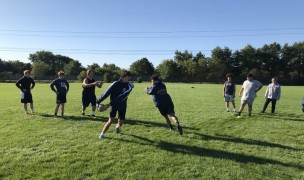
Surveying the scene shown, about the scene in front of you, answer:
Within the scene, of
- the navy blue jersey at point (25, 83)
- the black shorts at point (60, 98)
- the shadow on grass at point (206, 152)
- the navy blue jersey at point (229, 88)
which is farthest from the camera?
the navy blue jersey at point (229, 88)

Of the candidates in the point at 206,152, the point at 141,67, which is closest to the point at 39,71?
the point at 141,67

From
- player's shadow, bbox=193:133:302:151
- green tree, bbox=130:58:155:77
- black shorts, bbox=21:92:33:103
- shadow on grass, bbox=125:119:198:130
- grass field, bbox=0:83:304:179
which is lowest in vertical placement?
grass field, bbox=0:83:304:179

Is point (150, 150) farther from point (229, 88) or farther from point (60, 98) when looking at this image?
point (229, 88)

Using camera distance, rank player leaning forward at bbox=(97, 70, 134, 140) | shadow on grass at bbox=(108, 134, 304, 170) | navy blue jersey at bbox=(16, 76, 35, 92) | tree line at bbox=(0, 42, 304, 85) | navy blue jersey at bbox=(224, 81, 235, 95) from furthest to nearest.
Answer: tree line at bbox=(0, 42, 304, 85) → navy blue jersey at bbox=(224, 81, 235, 95) → navy blue jersey at bbox=(16, 76, 35, 92) → player leaning forward at bbox=(97, 70, 134, 140) → shadow on grass at bbox=(108, 134, 304, 170)

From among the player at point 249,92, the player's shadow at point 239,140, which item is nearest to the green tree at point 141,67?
the player at point 249,92

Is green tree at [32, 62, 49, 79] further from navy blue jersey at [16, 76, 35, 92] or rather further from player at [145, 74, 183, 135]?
player at [145, 74, 183, 135]

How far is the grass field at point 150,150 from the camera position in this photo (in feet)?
18.2

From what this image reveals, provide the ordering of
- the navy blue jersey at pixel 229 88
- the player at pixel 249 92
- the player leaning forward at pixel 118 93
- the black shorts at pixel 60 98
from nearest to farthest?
the player leaning forward at pixel 118 93 → the black shorts at pixel 60 98 → the player at pixel 249 92 → the navy blue jersey at pixel 229 88

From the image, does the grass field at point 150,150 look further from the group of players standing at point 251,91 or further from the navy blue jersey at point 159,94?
the group of players standing at point 251,91

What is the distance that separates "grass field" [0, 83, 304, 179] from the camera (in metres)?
5.54

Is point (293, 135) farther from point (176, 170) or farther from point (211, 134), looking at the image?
point (176, 170)

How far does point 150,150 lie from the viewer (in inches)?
275

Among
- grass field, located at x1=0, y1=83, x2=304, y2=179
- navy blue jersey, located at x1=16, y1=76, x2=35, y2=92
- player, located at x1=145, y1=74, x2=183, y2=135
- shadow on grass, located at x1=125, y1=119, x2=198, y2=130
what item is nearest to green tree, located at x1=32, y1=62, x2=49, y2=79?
navy blue jersey, located at x1=16, y1=76, x2=35, y2=92

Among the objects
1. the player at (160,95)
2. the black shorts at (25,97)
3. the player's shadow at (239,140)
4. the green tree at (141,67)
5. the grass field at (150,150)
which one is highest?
the green tree at (141,67)
